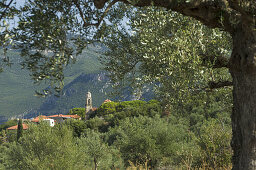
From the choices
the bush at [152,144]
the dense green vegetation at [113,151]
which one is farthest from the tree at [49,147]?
the bush at [152,144]

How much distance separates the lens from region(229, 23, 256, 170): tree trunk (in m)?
4.77

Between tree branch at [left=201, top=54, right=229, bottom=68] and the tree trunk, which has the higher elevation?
tree branch at [left=201, top=54, right=229, bottom=68]

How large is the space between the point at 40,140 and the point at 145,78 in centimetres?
1490

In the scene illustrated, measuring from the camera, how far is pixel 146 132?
2556 cm

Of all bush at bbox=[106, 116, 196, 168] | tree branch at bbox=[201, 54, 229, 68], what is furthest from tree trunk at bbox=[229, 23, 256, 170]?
bush at bbox=[106, 116, 196, 168]

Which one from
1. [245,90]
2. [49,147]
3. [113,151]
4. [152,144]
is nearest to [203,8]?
[245,90]

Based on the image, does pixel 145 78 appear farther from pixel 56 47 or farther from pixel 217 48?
pixel 56 47

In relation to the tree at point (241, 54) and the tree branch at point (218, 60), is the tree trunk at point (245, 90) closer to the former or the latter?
the tree at point (241, 54)

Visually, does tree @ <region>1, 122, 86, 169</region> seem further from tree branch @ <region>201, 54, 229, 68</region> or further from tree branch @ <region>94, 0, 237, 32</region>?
tree branch @ <region>94, 0, 237, 32</region>

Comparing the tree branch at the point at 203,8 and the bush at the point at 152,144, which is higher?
the tree branch at the point at 203,8

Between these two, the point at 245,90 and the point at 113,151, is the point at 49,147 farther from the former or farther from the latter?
the point at 245,90

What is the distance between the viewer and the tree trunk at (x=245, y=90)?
477 centimetres

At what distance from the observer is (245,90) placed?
16.2ft

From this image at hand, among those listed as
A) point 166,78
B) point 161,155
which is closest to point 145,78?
point 166,78
